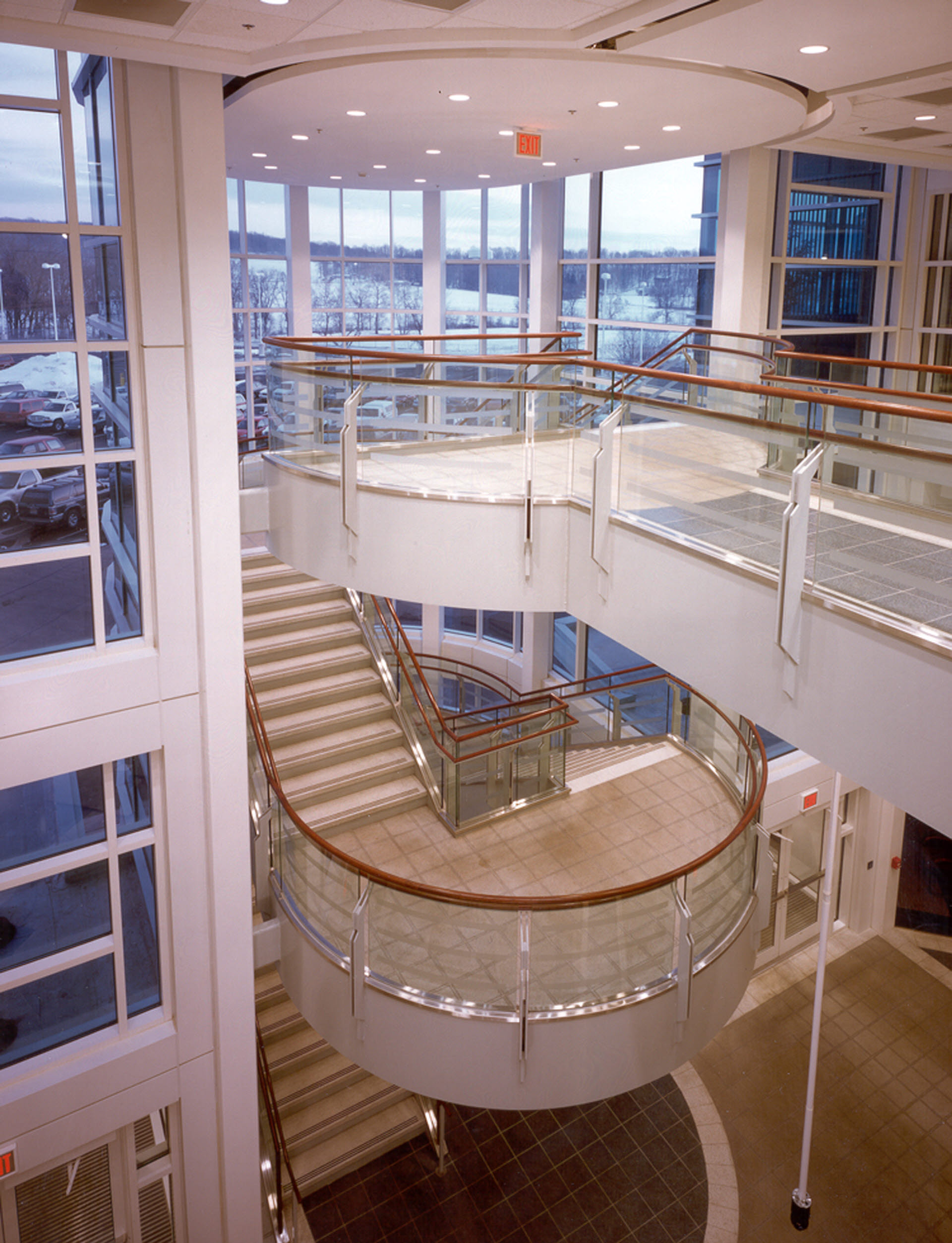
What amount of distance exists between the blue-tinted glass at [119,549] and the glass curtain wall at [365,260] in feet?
43.8

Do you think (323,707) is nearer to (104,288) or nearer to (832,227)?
(104,288)

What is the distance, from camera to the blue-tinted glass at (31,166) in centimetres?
478

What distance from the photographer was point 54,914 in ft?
18.8

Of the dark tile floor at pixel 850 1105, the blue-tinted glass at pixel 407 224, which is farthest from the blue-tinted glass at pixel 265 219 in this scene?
the dark tile floor at pixel 850 1105

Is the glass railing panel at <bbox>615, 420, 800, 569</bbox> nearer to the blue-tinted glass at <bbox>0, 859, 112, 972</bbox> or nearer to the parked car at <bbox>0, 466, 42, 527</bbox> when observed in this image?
the parked car at <bbox>0, 466, 42, 527</bbox>

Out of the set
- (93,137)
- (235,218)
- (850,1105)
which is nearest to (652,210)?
(235,218)

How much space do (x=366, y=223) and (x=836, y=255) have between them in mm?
9185

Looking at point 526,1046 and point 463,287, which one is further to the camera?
point 463,287

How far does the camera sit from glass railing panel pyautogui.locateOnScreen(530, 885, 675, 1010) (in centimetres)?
683

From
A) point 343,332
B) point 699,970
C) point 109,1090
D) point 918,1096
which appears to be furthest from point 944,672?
point 343,332

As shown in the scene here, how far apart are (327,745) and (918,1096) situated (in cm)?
731

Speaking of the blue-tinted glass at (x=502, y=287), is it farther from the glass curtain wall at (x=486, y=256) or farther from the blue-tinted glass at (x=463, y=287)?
the blue-tinted glass at (x=463, y=287)

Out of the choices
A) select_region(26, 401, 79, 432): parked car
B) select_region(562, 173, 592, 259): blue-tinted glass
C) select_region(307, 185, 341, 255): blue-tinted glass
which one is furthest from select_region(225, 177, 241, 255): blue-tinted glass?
select_region(26, 401, 79, 432): parked car

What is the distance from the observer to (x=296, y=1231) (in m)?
8.33
